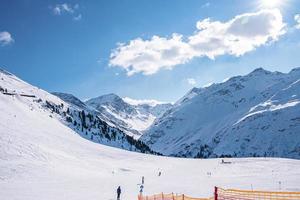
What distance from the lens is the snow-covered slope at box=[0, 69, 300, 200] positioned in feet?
182

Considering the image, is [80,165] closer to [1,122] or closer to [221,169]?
[1,122]

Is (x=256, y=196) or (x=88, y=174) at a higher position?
(x=88, y=174)

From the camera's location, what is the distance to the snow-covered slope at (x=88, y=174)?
2184 inches

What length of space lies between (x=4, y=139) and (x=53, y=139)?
3385cm

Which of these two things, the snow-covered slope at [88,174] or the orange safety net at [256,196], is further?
the snow-covered slope at [88,174]

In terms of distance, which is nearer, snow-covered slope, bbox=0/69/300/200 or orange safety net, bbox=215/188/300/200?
orange safety net, bbox=215/188/300/200

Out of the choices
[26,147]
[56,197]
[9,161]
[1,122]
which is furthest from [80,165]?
[56,197]

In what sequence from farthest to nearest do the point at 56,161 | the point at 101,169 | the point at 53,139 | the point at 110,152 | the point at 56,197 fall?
the point at 110,152, the point at 53,139, the point at 101,169, the point at 56,161, the point at 56,197

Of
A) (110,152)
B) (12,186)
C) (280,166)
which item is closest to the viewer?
(12,186)

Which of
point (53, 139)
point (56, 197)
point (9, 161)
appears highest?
point (53, 139)

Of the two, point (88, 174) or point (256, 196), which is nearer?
point (256, 196)

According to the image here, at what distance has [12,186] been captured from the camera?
56594 mm

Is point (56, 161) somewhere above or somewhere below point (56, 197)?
above

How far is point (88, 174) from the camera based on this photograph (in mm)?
82062
